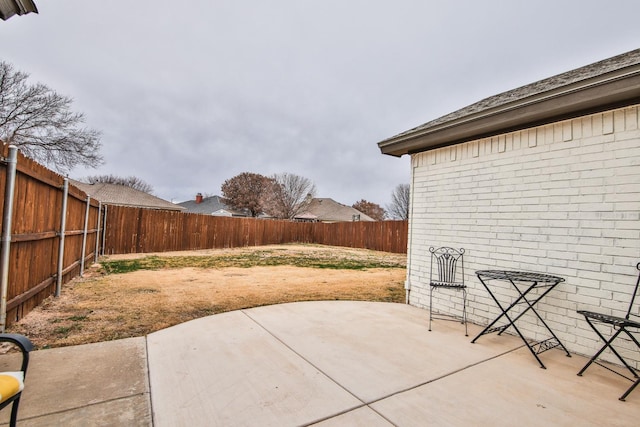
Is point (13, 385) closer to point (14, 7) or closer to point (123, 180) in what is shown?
point (14, 7)

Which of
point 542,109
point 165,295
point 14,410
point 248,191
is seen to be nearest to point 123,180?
point 248,191

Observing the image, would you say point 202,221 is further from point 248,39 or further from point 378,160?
point 378,160

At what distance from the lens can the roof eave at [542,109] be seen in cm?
236

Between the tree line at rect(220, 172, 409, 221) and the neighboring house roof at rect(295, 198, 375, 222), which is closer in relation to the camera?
the tree line at rect(220, 172, 409, 221)

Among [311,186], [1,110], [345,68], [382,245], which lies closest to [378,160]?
[311,186]

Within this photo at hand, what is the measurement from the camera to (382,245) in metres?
15.6

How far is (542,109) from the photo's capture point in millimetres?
2816

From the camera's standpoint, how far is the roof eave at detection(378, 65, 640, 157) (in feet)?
7.75

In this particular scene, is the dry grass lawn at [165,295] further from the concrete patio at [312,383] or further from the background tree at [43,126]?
the background tree at [43,126]

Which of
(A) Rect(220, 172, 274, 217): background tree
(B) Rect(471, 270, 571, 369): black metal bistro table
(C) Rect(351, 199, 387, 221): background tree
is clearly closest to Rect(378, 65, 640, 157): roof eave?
(B) Rect(471, 270, 571, 369): black metal bistro table

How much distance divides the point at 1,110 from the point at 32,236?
16.5 m

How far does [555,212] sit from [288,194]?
1233 inches

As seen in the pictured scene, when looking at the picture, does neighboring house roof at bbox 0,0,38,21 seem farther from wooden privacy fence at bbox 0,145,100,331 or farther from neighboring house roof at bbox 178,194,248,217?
neighboring house roof at bbox 178,194,248,217

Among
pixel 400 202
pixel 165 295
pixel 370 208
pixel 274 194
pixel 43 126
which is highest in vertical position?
pixel 43 126
